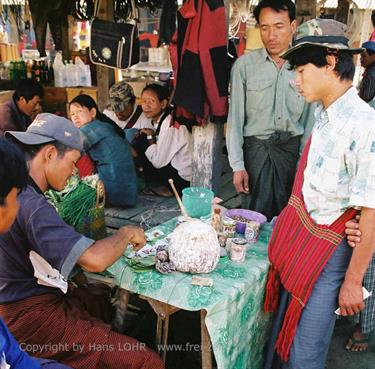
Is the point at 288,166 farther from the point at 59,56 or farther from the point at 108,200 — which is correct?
the point at 59,56

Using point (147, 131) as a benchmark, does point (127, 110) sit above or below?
above

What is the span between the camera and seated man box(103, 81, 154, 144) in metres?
4.48

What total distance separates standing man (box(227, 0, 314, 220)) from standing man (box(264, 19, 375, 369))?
1.98 feet

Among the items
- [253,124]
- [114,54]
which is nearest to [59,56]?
[114,54]

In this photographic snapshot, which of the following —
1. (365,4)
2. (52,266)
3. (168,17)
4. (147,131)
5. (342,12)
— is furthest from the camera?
(342,12)

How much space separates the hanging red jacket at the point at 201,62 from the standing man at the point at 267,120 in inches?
4.3

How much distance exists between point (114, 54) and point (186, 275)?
3.45m

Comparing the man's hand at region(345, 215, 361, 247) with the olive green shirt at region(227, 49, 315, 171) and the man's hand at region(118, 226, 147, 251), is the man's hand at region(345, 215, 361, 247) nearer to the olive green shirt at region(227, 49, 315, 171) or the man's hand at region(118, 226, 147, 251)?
the man's hand at region(118, 226, 147, 251)

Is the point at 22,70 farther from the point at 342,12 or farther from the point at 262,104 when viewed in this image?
the point at 342,12

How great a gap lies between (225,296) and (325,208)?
61 centimetres

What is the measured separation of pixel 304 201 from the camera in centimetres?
204

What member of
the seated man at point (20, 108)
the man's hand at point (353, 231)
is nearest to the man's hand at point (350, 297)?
the man's hand at point (353, 231)

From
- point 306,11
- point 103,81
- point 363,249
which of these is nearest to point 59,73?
point 103,81

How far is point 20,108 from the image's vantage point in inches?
176
